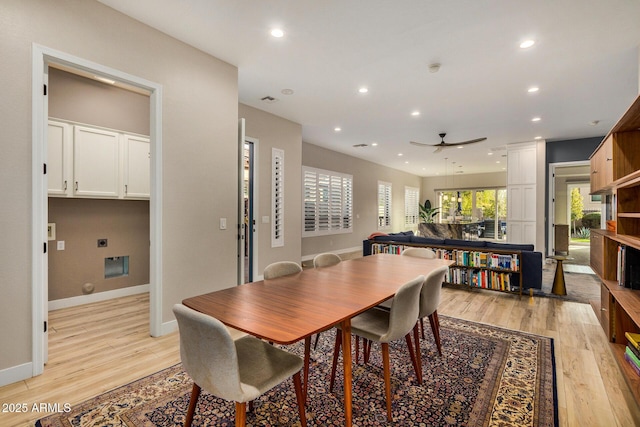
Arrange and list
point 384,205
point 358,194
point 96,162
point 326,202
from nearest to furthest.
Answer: point 96,162 → point 326,202 → point 358,194 → point 384,205

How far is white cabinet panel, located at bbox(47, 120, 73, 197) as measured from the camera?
3.30m

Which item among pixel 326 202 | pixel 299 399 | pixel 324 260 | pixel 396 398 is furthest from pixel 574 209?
pixel 299 399

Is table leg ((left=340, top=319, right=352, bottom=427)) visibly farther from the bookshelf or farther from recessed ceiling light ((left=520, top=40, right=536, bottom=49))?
the bookshelf

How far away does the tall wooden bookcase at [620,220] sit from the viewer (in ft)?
6.96

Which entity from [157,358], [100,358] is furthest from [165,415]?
[100,358]

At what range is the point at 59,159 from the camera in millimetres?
3385

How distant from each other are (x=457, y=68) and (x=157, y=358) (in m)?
4.14

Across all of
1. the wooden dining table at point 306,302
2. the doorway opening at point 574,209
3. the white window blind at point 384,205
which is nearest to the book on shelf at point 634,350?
the wooden dining table at point 306,302

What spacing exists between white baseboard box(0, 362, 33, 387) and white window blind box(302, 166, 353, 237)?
16.7 ft

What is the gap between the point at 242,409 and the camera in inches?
49.7

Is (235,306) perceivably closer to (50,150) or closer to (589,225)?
(50,150)

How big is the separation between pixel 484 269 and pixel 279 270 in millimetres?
3499

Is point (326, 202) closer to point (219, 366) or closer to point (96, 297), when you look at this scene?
point (96, 297)

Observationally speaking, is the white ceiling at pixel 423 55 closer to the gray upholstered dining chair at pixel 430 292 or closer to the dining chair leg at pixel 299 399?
the gray upholstered dining chair at pixel 430 292
